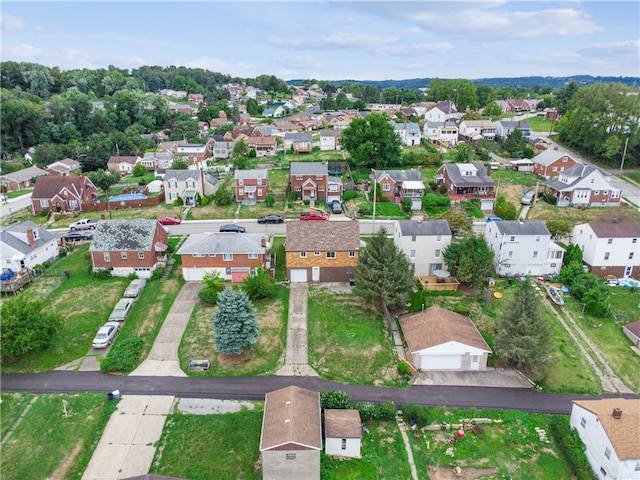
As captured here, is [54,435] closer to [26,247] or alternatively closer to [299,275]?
[299,275]

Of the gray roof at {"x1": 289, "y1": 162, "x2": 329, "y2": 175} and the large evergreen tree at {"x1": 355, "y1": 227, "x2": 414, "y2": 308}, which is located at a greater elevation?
the gray roof at {"x1": 289, "y1": 162, "x2": 329, "y2": 175}

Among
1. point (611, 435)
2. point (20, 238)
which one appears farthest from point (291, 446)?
point (20, 238)

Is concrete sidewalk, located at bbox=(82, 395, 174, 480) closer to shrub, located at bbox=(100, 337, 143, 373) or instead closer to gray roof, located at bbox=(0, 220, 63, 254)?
shrub, located at bbox=(100, 337, 143, 373)

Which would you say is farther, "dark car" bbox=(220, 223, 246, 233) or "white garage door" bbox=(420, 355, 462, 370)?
"dark car" bbox=(220, 223, 246, 233)

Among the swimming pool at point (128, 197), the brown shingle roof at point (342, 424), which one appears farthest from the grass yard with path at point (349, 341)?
the swimming pool at point (128, 197)

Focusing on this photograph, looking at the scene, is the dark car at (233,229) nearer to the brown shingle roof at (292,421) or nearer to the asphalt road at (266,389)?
the asphalt road at (266,389)

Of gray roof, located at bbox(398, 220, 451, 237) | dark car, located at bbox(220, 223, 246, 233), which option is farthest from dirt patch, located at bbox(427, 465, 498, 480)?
dark car, located at bbox(220, 223, 246, 233)

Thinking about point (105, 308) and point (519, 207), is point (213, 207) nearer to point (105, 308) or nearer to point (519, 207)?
point (105, 308)
